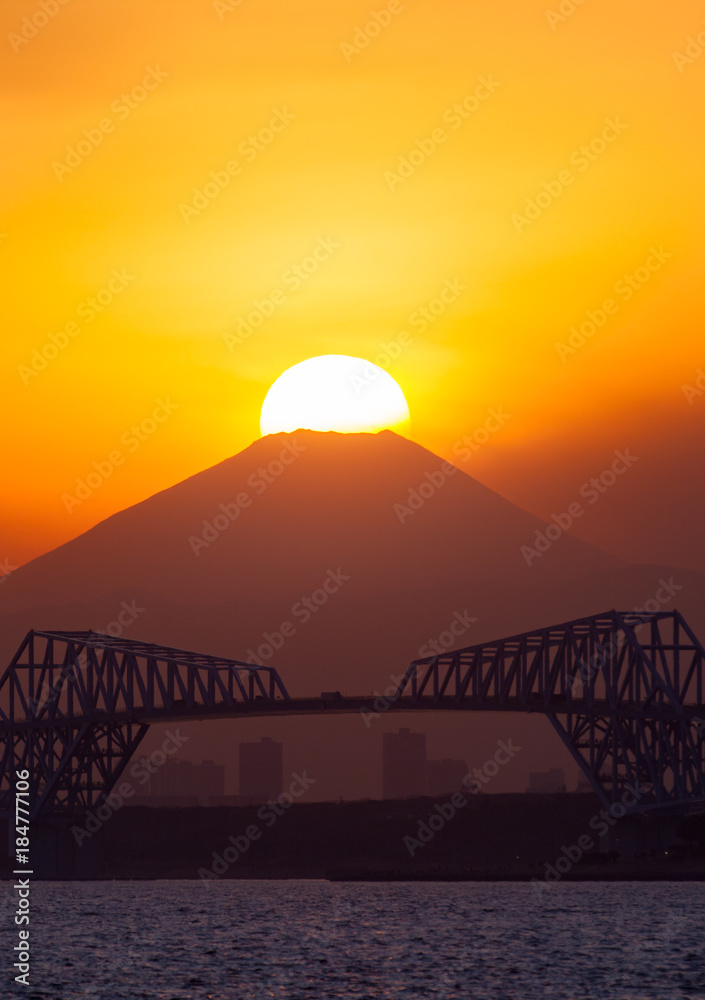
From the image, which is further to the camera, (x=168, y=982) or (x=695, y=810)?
(x=695, y=810)

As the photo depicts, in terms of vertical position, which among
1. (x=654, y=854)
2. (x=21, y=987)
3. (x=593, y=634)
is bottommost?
(x=21, y=987)

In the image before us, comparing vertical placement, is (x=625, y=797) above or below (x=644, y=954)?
above

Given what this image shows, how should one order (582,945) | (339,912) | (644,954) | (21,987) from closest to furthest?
(21,987)
(644,954)
(582,945)
(339,912)

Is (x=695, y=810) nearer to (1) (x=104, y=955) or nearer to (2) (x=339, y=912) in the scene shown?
(2) (x=339, y=912)

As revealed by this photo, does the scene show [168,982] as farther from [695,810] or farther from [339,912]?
[695,810]

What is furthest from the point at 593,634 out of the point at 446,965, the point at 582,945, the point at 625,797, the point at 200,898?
the point at 446,965

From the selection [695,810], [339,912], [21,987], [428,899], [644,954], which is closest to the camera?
[21,987]

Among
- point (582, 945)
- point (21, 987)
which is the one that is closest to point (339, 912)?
point (582, 945)
